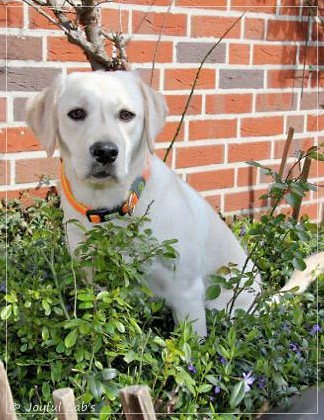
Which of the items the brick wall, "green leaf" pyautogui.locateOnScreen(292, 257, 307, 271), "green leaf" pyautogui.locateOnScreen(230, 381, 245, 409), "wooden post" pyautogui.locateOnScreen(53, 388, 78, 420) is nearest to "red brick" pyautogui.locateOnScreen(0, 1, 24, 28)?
the brick wall

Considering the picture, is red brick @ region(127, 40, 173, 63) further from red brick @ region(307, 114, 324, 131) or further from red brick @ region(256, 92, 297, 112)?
red brick @ region(307, 114, 324, 131)

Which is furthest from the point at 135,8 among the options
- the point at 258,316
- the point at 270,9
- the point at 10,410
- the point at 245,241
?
the point at 10,410

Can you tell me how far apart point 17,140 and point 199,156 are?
922 millimetres

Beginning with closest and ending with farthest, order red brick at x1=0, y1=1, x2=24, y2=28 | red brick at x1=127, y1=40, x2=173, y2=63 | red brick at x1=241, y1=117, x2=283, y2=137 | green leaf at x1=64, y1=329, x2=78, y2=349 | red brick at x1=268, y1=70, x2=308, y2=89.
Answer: green leaf at x1=64, y1=329, x2=78, y2=349 → red brick at x1=0, y1=1, x2=24, y2=28 → red brick at x1=127, y1=40, x2=173, y2=63 → red brick at x1=241, y1=117, x2=283, y2=137 → red brick at x1=268, y1=70, x2=308, y2=89

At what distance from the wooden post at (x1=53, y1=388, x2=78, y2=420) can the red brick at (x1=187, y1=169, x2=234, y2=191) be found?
2184 millimetres

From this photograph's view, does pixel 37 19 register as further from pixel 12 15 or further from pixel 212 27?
pixel 212 27

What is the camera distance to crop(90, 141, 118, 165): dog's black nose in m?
2.28

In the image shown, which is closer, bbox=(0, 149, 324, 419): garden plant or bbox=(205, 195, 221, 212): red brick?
bbox=(0, 149, 324, 419): garden plant

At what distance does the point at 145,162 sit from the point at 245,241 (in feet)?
3.43

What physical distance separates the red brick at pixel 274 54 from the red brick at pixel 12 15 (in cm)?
128

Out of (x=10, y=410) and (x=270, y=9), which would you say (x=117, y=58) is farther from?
(x=10, y=410)

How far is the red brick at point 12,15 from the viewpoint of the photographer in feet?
10.4

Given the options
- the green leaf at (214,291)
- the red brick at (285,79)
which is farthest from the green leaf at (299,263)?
the red brick at (285,79)

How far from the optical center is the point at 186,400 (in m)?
2.19
